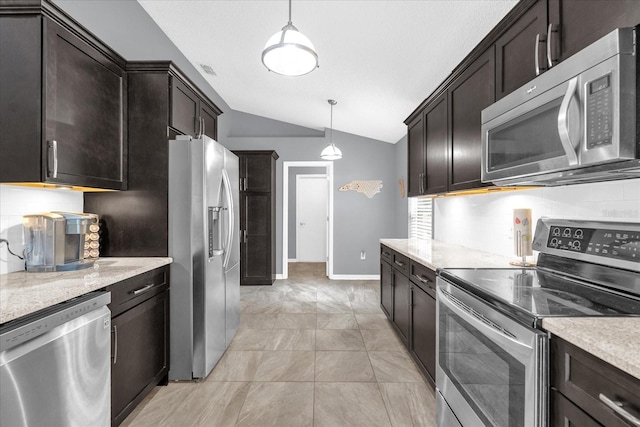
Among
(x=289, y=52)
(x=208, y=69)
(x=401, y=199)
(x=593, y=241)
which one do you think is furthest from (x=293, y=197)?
(x=593, y=241)

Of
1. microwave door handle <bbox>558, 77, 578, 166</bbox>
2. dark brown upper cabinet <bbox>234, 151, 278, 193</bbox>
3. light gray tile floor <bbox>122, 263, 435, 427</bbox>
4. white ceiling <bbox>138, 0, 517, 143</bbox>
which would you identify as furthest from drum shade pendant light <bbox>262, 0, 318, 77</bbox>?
dark brown upper cabinet <bbox>234, 151, 278, 193</bbox>

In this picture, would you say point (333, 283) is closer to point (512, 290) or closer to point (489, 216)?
point (489, 216)

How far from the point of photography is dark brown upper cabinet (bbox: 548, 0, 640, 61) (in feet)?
3.41

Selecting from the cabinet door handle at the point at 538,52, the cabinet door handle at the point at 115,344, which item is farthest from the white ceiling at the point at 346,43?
the cabinet door handle at the point at 115,344

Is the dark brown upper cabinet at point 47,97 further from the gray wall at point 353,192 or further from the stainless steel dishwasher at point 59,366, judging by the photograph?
the gray wall at point 353,192

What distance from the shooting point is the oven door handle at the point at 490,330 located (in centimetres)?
105

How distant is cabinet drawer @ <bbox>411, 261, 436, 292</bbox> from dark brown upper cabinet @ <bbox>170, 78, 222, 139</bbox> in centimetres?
214

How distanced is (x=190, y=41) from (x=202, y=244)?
8.41 ft

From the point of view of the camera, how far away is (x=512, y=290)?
1326 mm

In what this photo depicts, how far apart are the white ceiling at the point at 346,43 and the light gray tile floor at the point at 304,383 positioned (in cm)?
260

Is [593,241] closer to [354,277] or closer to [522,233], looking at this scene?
[522,233]

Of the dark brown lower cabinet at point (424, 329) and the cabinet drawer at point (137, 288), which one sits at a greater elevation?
the cabinet drawer at point (137, 288)

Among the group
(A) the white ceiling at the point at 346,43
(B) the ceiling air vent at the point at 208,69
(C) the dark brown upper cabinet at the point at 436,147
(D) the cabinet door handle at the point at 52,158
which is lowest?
(D) the cabinet door handle at the point at 52,158

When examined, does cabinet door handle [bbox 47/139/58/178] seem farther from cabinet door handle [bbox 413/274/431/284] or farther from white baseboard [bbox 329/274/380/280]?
white baseboard [bbox 329/274/380/280]
